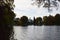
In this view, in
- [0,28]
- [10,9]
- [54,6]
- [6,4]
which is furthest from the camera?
[10,9]

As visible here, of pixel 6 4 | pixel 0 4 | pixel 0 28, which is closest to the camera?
pixel 0 28

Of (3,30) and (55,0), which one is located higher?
(55,0)

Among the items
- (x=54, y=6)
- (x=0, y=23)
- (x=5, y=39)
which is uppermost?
(x=54, y=6)

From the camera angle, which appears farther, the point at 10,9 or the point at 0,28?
the point at 10,9

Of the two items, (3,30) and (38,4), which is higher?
(38,4)

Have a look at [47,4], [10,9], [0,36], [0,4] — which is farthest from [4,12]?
[47,4]

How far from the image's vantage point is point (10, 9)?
13852mm

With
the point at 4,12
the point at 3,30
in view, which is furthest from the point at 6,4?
the point at 3,30

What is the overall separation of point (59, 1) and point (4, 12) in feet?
12.4

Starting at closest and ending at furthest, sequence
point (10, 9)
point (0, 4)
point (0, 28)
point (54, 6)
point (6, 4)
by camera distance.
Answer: point (54, 6), point (0, 28), point (0, 4), point (6, 4), point (10, 9)

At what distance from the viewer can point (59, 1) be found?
29.8 feet

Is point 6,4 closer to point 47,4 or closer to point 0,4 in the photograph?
point 0,4

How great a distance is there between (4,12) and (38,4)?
2.97 meters

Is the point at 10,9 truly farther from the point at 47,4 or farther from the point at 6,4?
the point at 47,4
